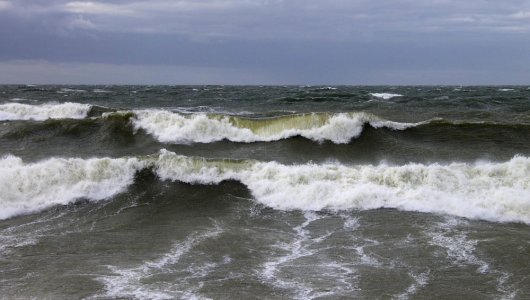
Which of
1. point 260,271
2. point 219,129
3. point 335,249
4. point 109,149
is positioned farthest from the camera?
point 219,129

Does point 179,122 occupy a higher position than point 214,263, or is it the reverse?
point 179,122

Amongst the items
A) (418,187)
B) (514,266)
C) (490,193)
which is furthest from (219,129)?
(514,266)

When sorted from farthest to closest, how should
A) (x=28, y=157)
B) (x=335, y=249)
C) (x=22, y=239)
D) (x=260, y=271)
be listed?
(x=28, y=157) → (x=22, y=239) → (x=335, y=249) → (x=260, y=271)

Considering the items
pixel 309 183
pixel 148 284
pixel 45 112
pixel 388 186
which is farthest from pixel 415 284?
pixel 45 112

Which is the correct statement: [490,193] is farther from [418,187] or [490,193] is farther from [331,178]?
[331,178]

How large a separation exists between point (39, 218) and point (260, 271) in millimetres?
5719

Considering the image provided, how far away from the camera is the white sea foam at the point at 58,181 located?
12538mm

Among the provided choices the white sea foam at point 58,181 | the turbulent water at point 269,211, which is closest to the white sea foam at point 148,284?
the turbulent water at point 269,211

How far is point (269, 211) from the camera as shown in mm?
11703

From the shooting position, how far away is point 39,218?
1141 cm

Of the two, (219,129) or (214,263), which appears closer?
(214,263)

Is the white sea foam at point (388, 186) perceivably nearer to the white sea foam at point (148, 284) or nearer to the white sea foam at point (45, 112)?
the white sea foam at point (148, 284)

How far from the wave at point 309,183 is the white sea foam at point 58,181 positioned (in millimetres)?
21

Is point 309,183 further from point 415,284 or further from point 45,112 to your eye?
point 45,112
